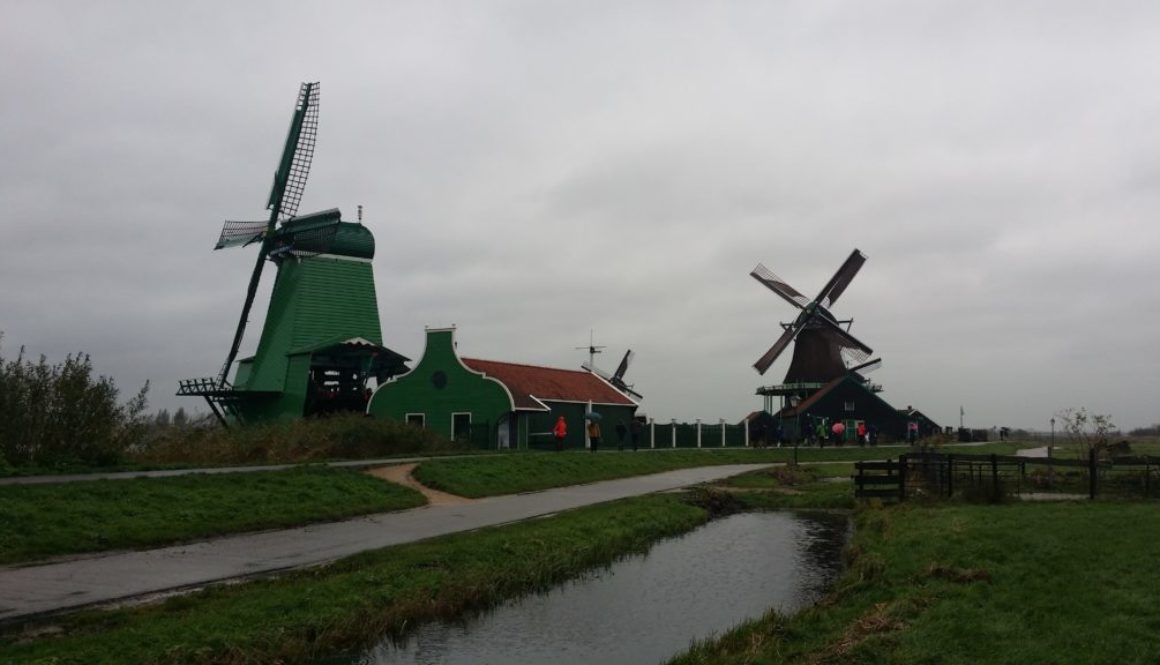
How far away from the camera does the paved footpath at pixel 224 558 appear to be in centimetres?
1083

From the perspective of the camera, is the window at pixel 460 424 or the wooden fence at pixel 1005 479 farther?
the window at pixel 460 424

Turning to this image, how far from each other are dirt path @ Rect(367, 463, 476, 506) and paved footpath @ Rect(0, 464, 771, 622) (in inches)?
28.0

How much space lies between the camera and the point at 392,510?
20344 millimetres

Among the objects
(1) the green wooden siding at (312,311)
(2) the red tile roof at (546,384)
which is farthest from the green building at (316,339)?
(2) the red tile roof at (546,384)

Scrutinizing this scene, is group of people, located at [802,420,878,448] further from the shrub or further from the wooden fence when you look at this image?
the shrub

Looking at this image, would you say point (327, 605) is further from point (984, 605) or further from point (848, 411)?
point (848, 411)

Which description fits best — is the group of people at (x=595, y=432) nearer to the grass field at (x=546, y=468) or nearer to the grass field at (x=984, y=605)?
the grass field at (x=546, y=468)

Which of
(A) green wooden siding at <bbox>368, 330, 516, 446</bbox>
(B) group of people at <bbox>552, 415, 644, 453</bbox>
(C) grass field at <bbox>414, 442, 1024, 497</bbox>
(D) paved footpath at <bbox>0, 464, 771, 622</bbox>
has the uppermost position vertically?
(A) green wooden siding at <bbox>368, 330, 516, 446</bbox>

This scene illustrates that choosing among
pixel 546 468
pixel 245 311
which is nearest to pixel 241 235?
pixel 245 311

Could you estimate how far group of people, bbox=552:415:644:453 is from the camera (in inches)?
1492

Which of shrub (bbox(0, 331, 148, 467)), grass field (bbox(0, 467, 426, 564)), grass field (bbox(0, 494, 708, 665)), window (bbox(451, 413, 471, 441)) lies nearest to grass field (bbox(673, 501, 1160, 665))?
grass field (bbox(0, 494, 708, 665))

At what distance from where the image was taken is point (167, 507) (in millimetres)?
16328

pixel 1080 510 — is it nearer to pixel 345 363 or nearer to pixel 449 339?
pixel 449 339

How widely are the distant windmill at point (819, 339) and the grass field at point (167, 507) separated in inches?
1921
